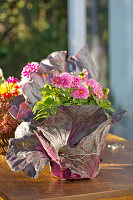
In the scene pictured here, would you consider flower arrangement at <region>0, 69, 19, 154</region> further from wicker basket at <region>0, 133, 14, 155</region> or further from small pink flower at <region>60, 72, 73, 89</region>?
small pink flower at <region>60, 72, 73, 89</region>

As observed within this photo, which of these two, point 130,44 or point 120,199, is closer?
point 120,199

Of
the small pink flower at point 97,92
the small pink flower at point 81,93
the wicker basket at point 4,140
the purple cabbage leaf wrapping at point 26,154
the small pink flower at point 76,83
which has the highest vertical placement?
the small pink flower at point 76,83

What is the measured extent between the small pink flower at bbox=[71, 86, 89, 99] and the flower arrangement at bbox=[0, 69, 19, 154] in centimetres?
34

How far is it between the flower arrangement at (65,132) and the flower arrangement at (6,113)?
17cm

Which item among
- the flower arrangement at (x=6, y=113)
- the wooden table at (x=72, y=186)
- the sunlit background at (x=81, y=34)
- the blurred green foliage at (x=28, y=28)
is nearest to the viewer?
the wooden table at (x=72, y=186)

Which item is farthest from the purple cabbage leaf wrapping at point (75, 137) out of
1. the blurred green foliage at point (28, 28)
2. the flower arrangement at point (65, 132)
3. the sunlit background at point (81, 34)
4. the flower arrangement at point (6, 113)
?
the blurred green foliage at point (28, 28)

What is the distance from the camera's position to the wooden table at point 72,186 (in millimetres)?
Answer: 1154

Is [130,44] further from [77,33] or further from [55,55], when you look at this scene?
[55,55]

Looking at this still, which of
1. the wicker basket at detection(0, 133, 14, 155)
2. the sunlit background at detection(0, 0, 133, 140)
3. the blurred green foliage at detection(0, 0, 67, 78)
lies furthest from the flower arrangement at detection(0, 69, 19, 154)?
the blurred green foliage at detection(0, 0, 67, 78)

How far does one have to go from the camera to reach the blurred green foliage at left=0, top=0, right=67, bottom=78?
5.30m

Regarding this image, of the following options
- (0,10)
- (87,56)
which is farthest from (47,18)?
(87,56)

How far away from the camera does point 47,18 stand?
5430 millimetres

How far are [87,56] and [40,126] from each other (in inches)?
21.8

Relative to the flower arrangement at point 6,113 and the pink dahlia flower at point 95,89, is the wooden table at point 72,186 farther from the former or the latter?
the pink dahlia flower at point 95,89
